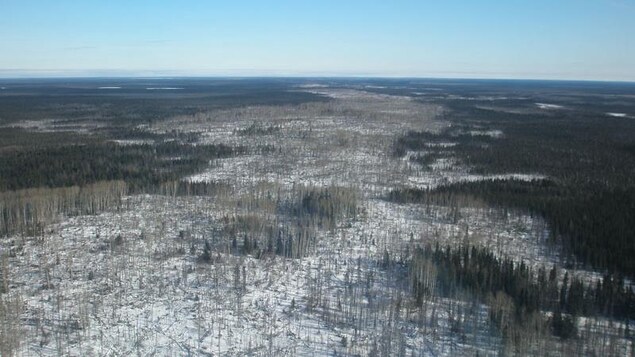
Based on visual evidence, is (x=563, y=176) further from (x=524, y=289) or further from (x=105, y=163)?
(x=105, y=163)

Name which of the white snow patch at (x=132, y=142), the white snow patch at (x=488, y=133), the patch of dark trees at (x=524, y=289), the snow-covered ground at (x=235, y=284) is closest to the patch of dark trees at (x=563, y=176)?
the white snow patch at (x=488, y=133)

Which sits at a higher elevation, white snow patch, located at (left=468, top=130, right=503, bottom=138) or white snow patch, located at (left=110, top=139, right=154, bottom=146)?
white snow patch, located at (left=468, top=130, right=503, bottom=138)

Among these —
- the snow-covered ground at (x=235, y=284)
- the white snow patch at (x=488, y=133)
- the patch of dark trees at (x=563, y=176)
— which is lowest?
the snow-covered ground at (x=235, y=284)

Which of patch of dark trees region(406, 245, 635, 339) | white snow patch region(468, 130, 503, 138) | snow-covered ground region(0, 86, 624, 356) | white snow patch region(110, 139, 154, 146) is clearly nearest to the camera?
snow-covered ground region(0, 86, 624, 356)

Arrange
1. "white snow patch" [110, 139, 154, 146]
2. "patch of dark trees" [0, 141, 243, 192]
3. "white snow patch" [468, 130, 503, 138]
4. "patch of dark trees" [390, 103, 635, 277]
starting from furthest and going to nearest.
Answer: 1. "white snow patch" [468, 130, 503, 138]
2. "white snow patch" [110, 139, 154, 146]
3. "patch of dark trees" [0, 141, 243, 192]
4. "patch of dark trees" [390, 103, 635, 277]

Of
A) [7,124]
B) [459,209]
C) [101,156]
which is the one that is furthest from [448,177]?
[7,124]

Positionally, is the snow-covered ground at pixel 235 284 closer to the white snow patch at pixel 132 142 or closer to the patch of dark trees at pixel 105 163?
the patch of dark trees at pixel 105 163

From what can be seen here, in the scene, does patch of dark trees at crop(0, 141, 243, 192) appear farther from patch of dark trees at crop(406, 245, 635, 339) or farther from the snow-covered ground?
patch of dark trees at crop(406, 245, 635, 339)

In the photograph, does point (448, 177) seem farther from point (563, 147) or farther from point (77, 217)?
point (77, 217)

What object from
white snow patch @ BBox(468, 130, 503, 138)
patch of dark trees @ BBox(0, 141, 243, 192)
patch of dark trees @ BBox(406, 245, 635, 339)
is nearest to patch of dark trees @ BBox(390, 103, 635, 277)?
white snow patch @ BBox(468, 130, 503, 138)

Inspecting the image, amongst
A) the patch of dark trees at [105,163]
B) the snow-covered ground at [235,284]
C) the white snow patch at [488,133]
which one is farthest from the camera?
the white snow patch at [488,133]

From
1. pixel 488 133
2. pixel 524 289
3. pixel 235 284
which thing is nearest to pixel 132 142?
pixel 235 284
